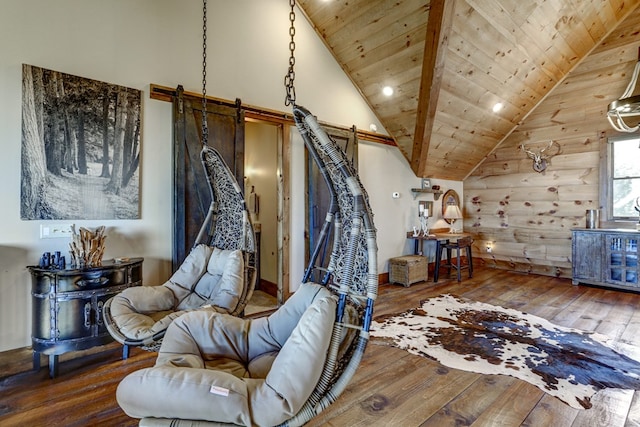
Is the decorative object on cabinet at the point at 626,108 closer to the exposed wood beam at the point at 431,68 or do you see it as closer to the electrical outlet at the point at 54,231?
the exposed wood beam at the point at 431,68

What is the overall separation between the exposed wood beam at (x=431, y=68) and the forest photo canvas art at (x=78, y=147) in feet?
9.83

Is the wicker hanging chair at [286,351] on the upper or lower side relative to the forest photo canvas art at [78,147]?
lower

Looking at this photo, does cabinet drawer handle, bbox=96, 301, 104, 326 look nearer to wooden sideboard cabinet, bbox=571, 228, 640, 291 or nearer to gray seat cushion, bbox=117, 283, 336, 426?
gray seat cushion, bbox=117, 283, 336, 426

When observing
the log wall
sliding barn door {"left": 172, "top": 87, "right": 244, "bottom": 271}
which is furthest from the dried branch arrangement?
the log wall

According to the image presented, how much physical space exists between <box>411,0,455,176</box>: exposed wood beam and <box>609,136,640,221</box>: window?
2.89m

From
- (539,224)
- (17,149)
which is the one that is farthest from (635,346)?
(17,149)

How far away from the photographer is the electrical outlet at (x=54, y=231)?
8.35 feet

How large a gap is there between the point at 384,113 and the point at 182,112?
298 cm

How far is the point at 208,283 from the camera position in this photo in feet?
8.14

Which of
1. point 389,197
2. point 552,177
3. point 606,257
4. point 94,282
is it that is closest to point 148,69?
point 94,282

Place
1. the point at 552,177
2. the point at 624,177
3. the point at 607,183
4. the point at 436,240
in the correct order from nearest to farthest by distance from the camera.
Result: the point at 624,177 < the point at 607,183 < the point at 436,240 < the point at 552,177

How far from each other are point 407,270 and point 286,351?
3892 mm

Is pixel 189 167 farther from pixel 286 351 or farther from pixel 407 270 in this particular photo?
pixel 407 270

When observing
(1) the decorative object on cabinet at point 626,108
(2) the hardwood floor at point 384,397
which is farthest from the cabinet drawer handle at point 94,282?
(1) the decorative object on cabinet at point 626,108
